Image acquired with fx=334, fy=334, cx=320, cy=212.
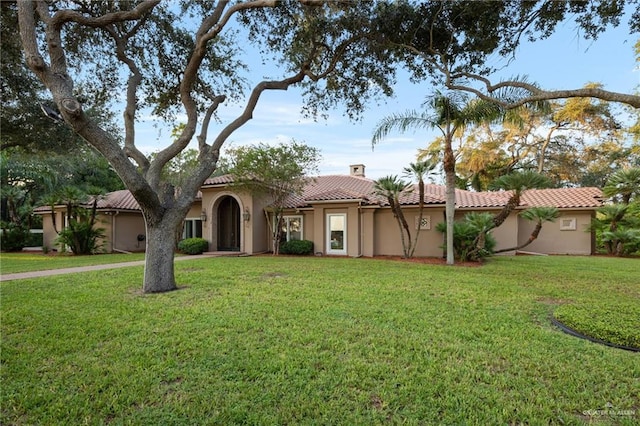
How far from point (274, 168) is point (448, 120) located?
8094 mm

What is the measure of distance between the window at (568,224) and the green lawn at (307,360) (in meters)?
12.9

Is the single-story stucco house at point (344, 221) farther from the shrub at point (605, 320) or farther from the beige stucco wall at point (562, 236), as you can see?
the shrub at point (605, 320)

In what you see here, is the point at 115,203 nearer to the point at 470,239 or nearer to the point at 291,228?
the point at 291,228

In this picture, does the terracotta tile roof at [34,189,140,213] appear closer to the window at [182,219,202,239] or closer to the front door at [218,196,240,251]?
the window at [182,219,202,239]

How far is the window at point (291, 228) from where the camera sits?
771 inches

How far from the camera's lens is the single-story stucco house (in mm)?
17672

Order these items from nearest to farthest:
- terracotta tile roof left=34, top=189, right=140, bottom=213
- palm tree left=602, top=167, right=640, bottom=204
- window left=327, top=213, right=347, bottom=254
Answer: palm tree left=602, top=167, right=640, bottom=204, window left=327, top=213, right=347, bottom=254, terracotta tile roof left=34, top=189, right=140, bottom=213

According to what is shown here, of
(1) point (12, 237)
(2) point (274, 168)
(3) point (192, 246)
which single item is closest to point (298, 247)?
(2) point (274, 168)

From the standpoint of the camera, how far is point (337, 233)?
18156mm

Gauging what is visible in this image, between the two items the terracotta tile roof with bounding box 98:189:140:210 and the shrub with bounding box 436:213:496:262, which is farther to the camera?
the terracotta tile roof with bounding box 98:189:140:210

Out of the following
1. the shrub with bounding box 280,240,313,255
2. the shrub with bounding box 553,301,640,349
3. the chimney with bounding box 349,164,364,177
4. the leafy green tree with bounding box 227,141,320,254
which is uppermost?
the chimney with bounding box 349,164,364,177

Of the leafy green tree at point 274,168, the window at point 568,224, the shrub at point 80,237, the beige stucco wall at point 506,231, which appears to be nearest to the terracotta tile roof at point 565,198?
the window at point 568,224

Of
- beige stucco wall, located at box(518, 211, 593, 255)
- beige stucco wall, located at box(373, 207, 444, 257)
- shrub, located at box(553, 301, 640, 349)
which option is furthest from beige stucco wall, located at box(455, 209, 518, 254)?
shrub, located at box(553, 301, 640, 349)

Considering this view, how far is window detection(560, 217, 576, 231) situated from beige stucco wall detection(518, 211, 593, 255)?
0.16ft
